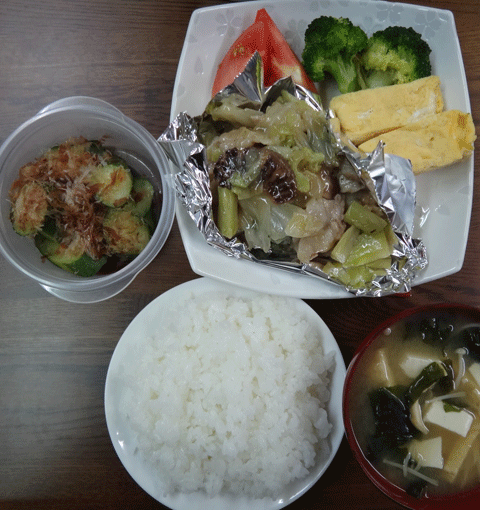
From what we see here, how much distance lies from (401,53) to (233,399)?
1371 millimetres

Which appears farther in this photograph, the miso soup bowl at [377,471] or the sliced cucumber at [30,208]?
the sliced cucumber at [30,208]

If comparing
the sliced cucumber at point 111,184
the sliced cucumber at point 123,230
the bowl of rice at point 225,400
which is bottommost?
the bowl of rice at point 225,400

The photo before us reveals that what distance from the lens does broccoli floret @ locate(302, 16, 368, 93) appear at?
1.64m

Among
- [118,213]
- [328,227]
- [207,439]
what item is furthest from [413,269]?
[118,213]

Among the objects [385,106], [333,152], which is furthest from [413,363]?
[385,106]

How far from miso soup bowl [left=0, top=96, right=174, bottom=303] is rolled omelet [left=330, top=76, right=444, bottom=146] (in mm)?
668

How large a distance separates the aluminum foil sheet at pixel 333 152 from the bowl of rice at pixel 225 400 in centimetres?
22

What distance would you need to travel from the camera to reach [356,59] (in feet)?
5.71

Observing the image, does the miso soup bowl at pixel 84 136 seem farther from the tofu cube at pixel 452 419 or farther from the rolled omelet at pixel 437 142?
the tofu cube at pixel 452 419

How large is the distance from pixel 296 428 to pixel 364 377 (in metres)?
0.32

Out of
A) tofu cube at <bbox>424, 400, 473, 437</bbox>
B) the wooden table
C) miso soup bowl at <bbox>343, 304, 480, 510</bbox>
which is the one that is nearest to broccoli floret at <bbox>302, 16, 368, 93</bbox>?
the wooden table

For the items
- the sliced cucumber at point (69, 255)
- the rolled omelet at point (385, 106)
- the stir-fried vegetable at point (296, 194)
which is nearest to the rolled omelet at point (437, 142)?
the rolled omelet at point (385, 106)

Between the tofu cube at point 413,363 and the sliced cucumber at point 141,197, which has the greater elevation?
the sliced cucumber at point 141,197

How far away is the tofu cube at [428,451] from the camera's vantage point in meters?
1.41
